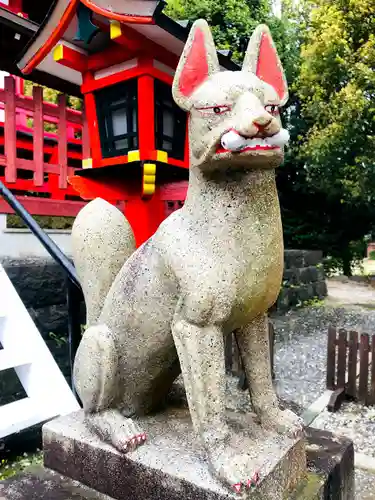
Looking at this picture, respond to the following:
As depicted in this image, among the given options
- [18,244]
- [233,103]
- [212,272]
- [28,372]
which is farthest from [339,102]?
[212,272]

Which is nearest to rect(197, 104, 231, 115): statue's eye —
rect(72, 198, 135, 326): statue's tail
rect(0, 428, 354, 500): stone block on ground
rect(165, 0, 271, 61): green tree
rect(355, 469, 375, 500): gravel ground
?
rect(72, 198, 135, 326): statue's tail

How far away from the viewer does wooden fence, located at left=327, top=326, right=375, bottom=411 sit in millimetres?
4238

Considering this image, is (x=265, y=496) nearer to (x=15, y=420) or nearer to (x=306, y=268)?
(x=15, y=420)

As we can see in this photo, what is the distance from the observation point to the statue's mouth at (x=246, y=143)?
1.20m

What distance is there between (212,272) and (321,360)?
4.72m

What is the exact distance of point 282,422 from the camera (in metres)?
1.52

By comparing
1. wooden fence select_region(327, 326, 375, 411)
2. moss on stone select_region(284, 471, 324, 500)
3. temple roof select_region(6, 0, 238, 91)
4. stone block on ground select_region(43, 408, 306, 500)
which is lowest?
wooden fence select_region(327, 326, 375, 411)

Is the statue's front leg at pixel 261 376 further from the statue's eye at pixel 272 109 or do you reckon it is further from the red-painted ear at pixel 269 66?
the red-painted ear at pixel 269 66

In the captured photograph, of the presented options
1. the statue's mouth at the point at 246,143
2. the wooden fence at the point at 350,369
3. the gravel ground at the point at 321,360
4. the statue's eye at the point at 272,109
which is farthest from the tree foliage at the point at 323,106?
the statue's mouth at the point at 246,143

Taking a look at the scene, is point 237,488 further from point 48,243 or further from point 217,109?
point 48,243

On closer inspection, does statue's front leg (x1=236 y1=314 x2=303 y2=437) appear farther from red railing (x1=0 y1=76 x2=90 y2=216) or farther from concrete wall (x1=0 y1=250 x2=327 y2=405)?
red railing (x1=0 y1=76 x2=90 y2=216)

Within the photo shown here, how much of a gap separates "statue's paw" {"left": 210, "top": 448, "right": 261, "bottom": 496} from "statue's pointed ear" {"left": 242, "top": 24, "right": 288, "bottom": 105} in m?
1.10

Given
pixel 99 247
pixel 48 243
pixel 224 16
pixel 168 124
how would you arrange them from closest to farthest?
pixel 99 247 < pixel 48 243 < pixel 168 124 < pixel 224 16

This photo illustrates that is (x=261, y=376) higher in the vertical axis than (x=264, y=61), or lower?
lower
